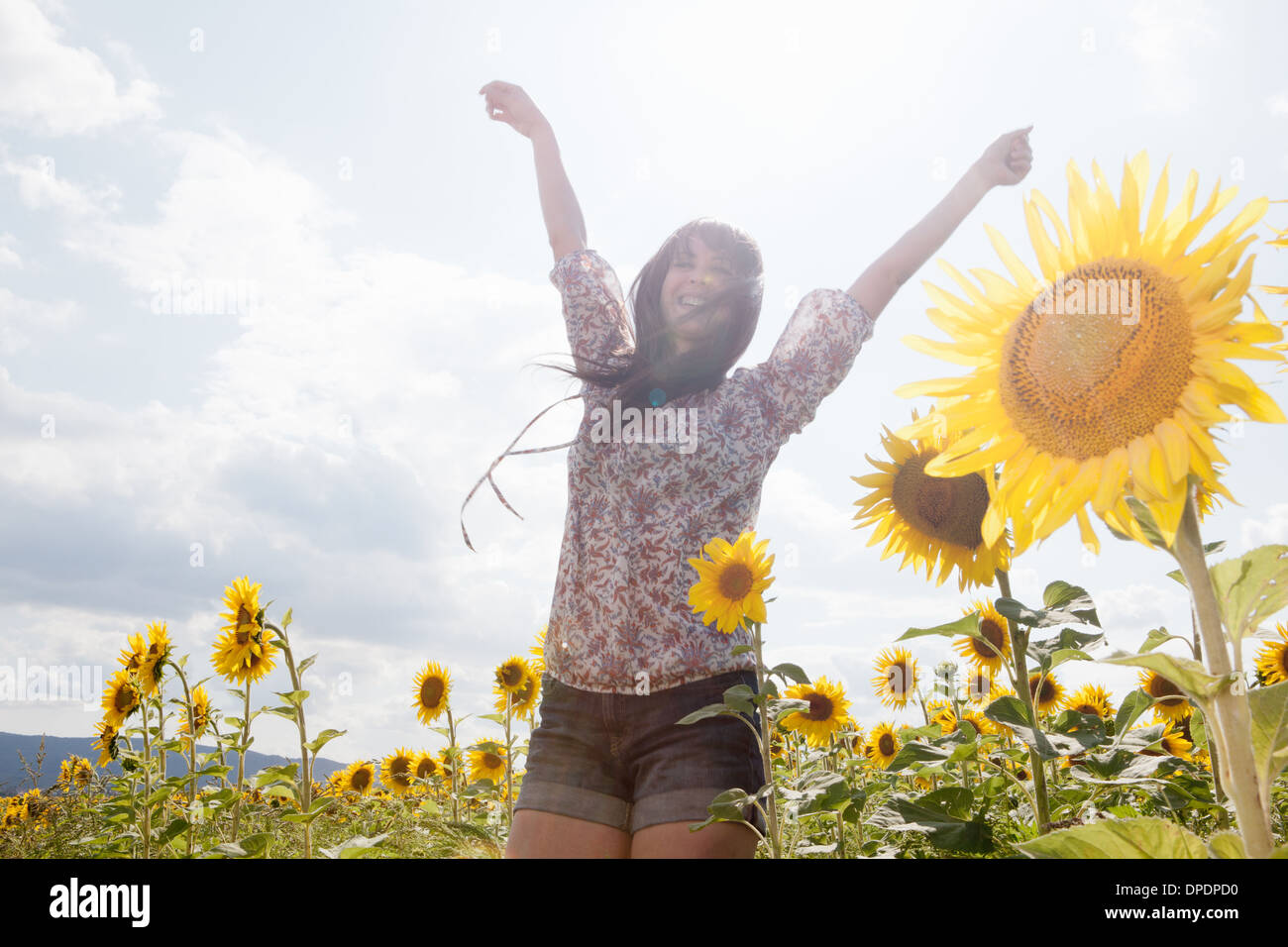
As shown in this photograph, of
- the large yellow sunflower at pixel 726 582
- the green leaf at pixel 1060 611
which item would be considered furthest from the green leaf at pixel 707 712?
the green leaf at pixel 1060 611

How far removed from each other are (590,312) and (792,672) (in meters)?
1.78

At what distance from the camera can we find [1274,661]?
418 centimetres

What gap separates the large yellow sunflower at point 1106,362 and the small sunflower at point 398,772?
762 centimetres

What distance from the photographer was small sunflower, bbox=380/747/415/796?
7672 mm

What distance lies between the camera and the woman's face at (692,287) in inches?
141

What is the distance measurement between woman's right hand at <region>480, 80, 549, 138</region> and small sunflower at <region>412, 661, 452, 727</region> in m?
4.27

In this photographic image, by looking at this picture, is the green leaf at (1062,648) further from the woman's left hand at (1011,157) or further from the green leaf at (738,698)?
the woman's left hand at (1011,157)

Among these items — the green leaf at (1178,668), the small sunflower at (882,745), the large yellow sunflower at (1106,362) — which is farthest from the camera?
the small sunflower at (882,745)

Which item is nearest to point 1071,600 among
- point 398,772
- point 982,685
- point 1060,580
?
point 1060,580

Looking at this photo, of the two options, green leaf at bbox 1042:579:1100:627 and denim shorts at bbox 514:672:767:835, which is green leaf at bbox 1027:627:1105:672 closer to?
green leaf at bbox 1042:579:1100:627

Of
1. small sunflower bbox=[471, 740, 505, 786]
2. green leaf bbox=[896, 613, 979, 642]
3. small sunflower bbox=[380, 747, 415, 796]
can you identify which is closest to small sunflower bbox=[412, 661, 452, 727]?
small sunflower bbox=[471, 740, 505, 786]

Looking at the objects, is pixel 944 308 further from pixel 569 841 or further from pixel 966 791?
pixel 569 841

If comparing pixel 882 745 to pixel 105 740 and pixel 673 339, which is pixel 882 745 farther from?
pixel 105 740
